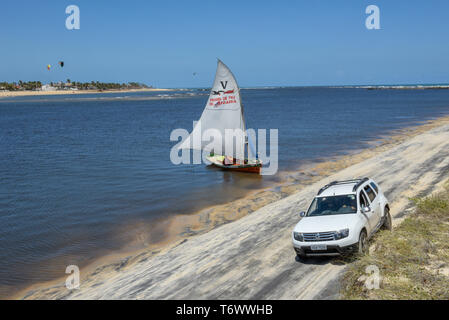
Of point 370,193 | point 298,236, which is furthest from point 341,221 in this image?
point 370,193

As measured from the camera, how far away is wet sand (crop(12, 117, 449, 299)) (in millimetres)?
10695

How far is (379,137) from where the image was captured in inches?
1764

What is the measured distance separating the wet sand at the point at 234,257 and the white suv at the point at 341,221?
0.72m

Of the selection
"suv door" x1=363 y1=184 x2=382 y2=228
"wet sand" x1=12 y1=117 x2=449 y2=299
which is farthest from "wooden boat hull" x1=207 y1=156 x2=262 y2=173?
"suv door" x1=363 y1=184 x2=382 y2=228

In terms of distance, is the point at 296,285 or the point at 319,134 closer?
the point at 296,285

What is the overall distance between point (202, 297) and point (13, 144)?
4502 cm

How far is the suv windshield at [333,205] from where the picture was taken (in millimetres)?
11908

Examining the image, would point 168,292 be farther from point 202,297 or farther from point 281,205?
point 281,205

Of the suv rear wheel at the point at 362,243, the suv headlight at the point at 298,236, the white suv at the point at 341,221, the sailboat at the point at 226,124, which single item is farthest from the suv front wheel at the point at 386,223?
the sailboat at the point at 226,124

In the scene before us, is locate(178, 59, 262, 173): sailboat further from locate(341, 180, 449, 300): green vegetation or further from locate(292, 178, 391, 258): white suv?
locate(341, 180, 449, 300): green vegetation

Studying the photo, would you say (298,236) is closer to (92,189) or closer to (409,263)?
(409,263)

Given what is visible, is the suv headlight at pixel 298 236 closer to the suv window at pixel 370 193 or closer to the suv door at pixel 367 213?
the suv door at pixel 367 213

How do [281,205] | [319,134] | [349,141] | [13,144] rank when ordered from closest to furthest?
[281,205] → [349,141] → [13,144] → [319,134]

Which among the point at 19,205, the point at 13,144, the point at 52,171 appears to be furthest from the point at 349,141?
the point at 13,144
